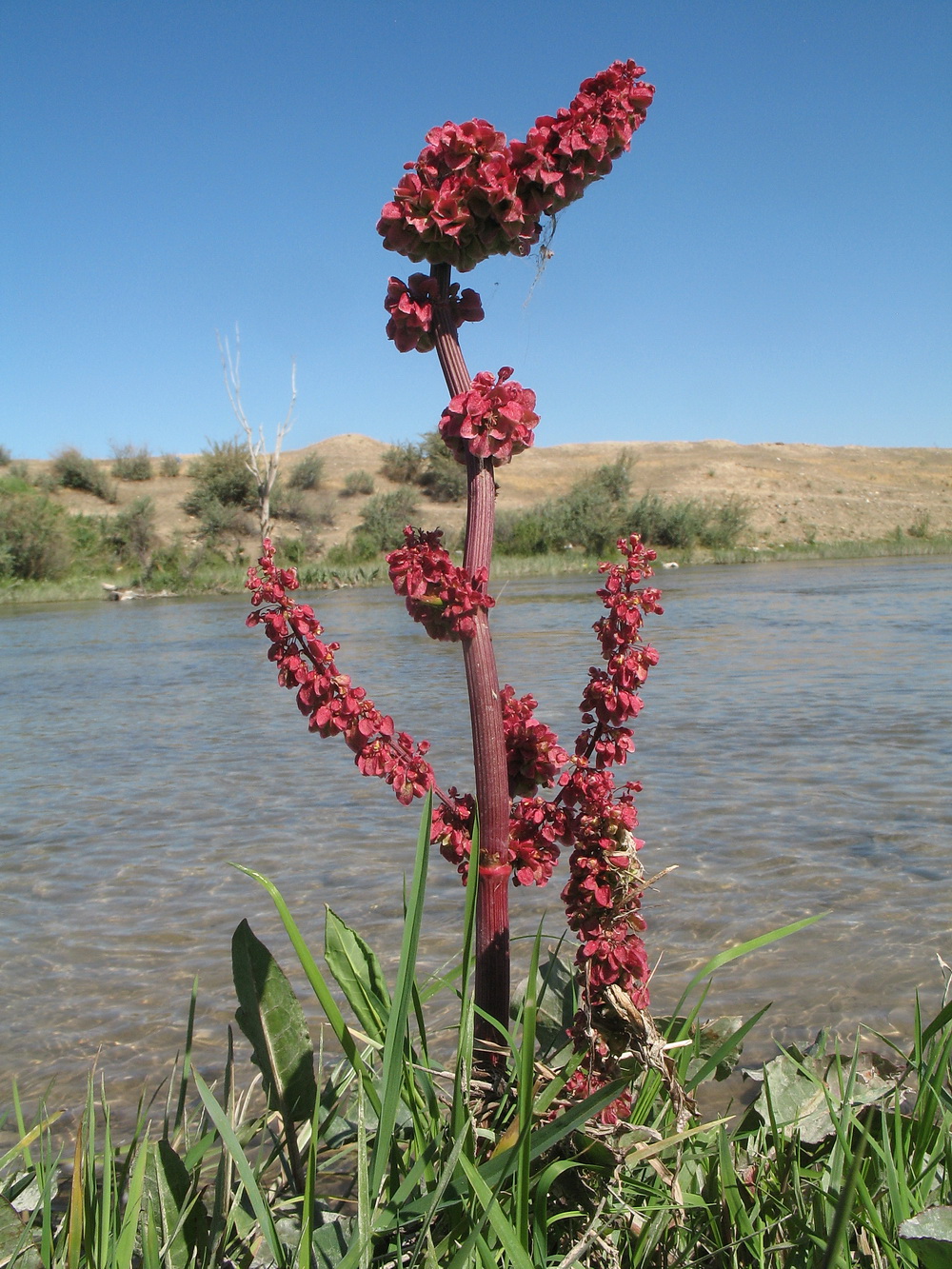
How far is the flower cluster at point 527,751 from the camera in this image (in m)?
1.78

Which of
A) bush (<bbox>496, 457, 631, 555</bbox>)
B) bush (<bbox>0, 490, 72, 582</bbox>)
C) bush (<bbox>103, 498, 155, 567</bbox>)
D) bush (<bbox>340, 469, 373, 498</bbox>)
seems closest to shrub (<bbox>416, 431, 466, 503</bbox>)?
bush (<bbox>340, 469, 373, 498</bbox>)

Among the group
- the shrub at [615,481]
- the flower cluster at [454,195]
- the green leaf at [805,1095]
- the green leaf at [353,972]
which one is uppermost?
the shrub at [615,481]

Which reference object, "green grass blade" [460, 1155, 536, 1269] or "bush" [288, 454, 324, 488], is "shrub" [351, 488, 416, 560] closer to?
"bush" [288, 454, 324, 488]

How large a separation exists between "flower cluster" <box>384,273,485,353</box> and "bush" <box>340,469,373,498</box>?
5074 centimetres

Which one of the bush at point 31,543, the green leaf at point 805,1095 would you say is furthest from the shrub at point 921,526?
the green leaf at point 805,1095

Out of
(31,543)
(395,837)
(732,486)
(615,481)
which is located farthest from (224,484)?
(395,837)

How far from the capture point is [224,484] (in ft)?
146

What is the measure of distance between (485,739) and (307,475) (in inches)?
2052

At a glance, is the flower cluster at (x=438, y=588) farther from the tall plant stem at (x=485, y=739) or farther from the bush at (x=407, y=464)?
the bush at (x=407, y=464)

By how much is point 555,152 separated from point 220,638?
15.6 m

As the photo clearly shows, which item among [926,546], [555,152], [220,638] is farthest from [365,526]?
[555,152]

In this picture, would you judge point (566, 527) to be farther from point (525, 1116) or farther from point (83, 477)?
point (525, 1116)

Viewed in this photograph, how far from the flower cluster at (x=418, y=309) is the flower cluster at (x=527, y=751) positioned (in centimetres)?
61

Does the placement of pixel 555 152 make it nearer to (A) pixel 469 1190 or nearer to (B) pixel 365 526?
(A) pixel 469 1190
